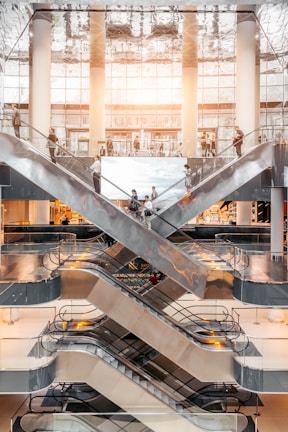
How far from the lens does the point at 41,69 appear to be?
94.0 feet

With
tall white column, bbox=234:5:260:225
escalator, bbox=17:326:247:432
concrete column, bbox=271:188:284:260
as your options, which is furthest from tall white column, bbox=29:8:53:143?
escalator, bbox=17:326:247:432

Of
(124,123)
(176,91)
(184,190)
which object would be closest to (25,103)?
(124,123)

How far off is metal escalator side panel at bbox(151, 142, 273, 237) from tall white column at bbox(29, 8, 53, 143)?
14635 millimetres

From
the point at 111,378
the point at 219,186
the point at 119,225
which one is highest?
the point at 219,186

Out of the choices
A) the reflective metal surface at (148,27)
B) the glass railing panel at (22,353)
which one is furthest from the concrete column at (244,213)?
the glass railing panel at (22,353)

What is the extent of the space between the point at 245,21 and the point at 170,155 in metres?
9.60

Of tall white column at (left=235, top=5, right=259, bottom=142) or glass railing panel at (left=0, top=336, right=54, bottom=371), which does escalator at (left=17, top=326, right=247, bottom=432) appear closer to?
glass railing panel at (left=0, top=336, right=54, bottom=371)

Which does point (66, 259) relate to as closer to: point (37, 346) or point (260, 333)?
point (37, 346)

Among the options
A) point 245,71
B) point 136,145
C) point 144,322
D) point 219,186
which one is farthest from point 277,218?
point 245,71

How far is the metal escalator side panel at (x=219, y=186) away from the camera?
54.6 feet

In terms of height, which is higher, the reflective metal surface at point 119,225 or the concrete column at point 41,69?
the concrete column at point 41,69

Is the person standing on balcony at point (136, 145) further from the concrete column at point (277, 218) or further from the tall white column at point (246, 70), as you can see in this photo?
the concrete column at point (277, 218)

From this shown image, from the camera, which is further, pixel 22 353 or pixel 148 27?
pixel 148 27

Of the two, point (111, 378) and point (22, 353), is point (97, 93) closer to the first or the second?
point (111, 378)
